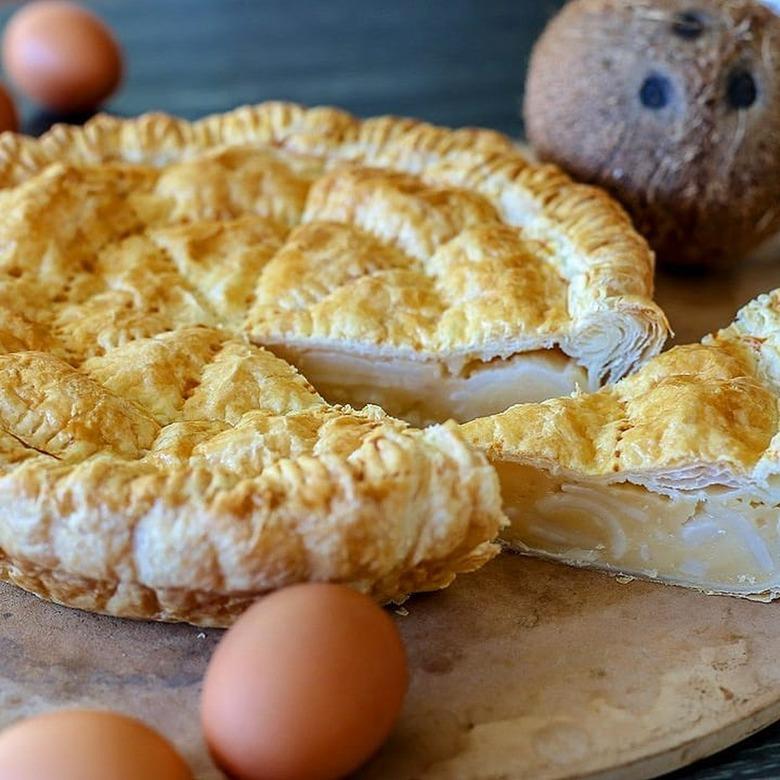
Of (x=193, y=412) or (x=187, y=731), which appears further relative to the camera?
(x=193, y=412)

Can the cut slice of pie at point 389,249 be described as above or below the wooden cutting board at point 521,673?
above

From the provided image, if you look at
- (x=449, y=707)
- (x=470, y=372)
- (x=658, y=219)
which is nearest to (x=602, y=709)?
(x=449, y=707)

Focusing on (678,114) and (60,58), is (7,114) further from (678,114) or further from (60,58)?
(678,114)

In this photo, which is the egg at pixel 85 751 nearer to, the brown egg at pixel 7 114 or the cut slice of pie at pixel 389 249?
the cut slice of pie at pixel 389 249

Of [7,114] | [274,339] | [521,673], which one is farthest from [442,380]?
[7,114]

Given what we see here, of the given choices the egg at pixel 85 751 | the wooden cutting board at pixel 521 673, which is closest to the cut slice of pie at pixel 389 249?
the wooden cutting board at pixel 521 673

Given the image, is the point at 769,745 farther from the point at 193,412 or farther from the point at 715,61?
the point at 715,61

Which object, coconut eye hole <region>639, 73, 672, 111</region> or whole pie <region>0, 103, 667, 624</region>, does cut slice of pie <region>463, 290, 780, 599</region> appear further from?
coconut eye hole <region>639, 73, 672, 111</region>
